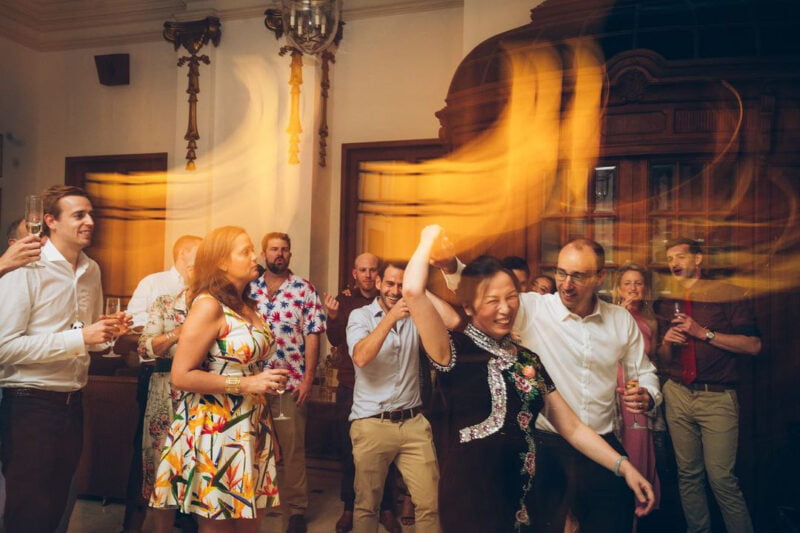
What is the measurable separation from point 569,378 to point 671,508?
Result: 0.97 metres

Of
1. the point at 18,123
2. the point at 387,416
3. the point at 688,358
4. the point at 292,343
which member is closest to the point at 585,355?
the point at 688,358

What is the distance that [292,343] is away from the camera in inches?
137

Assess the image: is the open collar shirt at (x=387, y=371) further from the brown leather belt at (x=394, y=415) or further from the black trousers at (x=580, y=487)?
the black trousers at (x=580, y=487)

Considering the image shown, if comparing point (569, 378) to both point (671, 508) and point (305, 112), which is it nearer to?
point (671, 508)

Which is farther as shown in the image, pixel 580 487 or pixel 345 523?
pixel 345 523

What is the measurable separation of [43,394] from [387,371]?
1.28 m

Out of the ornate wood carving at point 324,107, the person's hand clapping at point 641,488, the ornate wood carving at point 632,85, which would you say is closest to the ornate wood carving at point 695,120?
the ornate wood carving at point 632,85

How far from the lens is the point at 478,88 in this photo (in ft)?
11.2

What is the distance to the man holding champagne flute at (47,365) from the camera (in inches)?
89.4

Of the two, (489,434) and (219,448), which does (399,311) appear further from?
(219,448)

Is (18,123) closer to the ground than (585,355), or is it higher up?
higher up

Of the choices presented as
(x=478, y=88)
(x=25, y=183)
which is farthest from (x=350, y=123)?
(x=25, y=183)

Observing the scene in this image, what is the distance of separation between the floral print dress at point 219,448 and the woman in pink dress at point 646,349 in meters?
1.47

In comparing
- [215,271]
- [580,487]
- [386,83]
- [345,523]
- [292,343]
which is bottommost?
[345,523]
